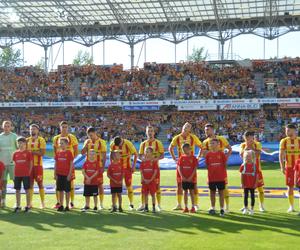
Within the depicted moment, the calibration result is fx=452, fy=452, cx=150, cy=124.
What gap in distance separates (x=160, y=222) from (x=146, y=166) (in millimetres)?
1767

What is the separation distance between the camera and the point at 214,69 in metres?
33.7

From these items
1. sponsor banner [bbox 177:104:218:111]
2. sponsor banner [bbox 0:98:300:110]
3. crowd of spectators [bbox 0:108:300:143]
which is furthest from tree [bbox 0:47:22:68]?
sponsor banner [bbox 177:104:218:111]

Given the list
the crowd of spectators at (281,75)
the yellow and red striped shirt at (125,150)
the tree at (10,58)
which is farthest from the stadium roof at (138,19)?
the tree at (10,58)

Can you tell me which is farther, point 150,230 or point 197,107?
point 197,107

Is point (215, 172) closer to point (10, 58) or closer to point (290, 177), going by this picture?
point (290, 177)

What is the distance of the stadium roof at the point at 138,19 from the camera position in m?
30.0

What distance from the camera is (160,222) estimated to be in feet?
27.0

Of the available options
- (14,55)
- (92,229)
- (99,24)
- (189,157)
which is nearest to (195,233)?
(92,229)

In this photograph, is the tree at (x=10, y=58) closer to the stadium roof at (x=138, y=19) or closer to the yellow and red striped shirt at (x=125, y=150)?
the stadium roof at (x=138, y=19)

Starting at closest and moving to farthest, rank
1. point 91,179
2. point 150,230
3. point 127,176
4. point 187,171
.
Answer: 1. point 150,230
2. point 187,171
3. point 91,179
4. point 127,176

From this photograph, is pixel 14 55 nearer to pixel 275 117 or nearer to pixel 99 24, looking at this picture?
pixel 99 24

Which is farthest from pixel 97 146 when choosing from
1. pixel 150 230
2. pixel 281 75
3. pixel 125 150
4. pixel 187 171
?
pixel 281 75

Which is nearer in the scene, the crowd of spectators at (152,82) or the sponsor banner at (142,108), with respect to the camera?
the crowd of spectators at (152,82)

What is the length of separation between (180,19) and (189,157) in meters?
24.7
